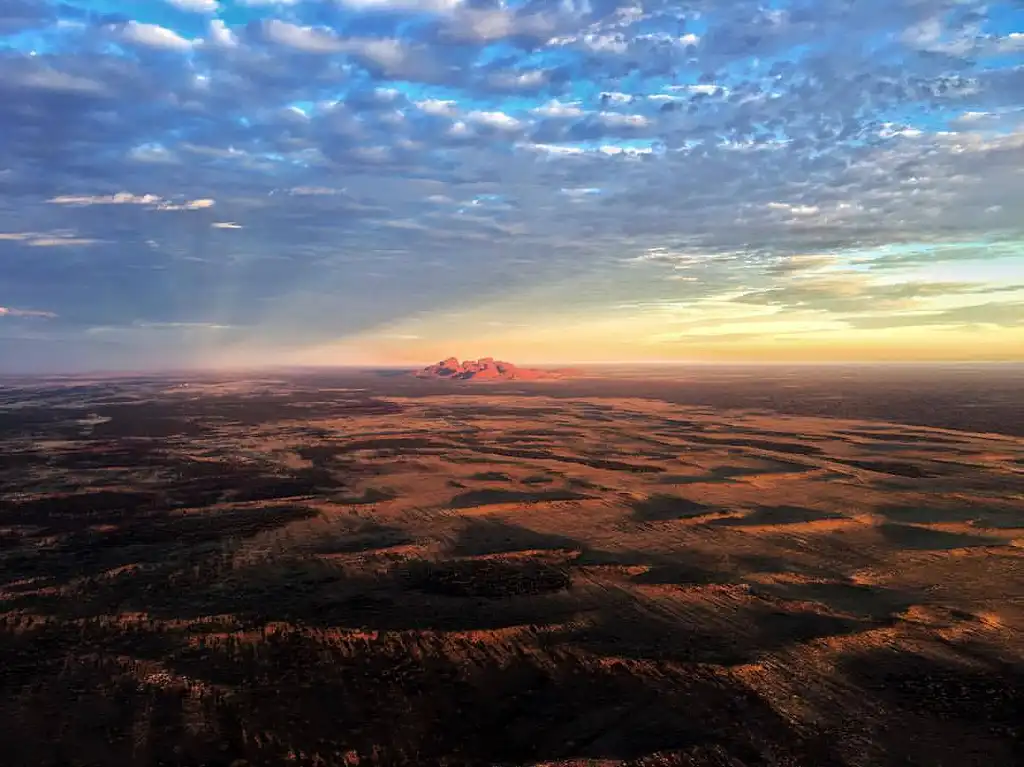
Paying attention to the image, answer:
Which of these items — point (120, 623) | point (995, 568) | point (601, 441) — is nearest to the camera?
point (120, 623)

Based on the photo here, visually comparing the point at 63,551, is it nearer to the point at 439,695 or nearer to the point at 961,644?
the point at 439,695

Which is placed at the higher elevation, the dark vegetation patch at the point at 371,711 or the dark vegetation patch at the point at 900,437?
the dark vegetation patch at the point at 900,437

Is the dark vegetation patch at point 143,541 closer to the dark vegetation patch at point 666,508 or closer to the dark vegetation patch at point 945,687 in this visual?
the dark vegetation patch at point 666,508

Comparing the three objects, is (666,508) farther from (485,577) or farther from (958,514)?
(958,514)

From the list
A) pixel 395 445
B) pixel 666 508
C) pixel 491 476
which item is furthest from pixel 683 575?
pixel 395 445

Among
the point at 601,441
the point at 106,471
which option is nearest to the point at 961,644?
the point at 601,441

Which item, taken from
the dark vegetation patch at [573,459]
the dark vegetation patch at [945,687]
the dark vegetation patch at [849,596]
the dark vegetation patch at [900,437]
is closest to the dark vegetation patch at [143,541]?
the dark vegetation patch at [573,459]

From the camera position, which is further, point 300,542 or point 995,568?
point 300,542

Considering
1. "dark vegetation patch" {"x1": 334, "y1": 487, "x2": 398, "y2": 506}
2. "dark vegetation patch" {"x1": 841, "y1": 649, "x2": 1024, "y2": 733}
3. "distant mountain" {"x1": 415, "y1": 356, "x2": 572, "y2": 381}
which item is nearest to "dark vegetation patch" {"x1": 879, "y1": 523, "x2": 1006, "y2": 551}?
"dark vegetation patch" {"x1": 841, "y1": 649, "x2": 1024, "y2": 733}

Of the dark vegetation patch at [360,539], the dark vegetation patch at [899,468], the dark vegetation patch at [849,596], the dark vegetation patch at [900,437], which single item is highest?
the dark vegetation patch at [900,437]
